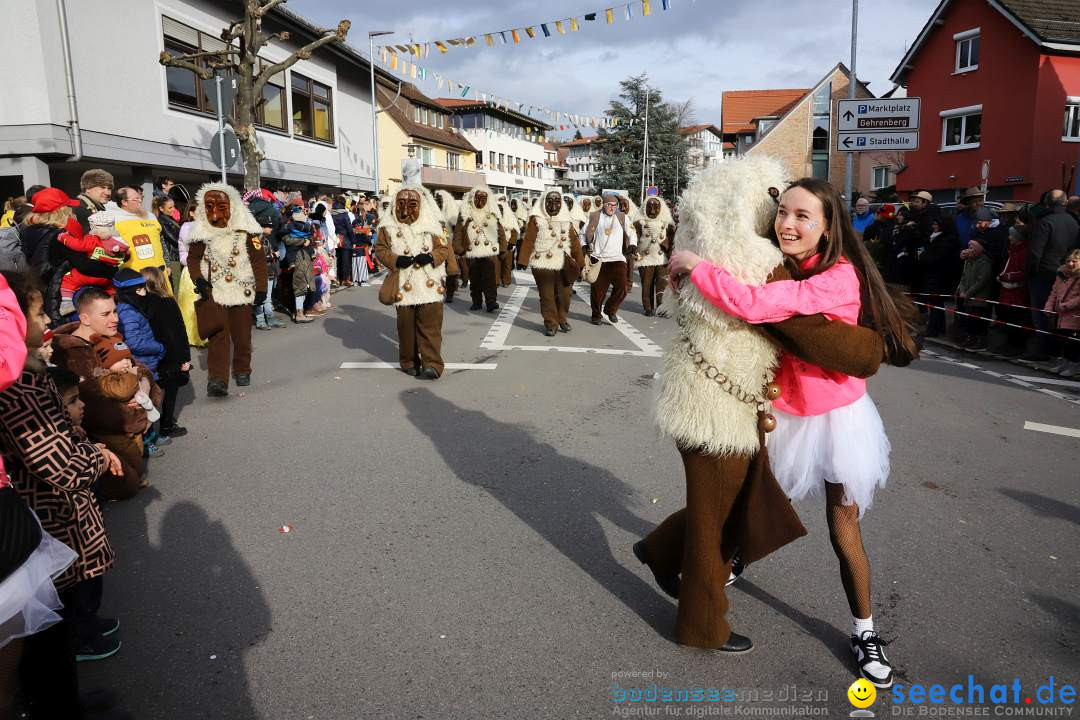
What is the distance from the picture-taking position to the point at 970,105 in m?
28.8

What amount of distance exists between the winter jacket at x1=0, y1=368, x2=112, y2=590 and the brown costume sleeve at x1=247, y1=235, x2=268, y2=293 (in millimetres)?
5495

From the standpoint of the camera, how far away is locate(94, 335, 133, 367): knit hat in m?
4.63

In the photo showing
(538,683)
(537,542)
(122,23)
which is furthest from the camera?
(122,23)

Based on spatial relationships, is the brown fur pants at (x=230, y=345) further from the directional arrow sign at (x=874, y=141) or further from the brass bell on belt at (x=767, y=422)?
the directional arrow sign at (x=874, y=141)

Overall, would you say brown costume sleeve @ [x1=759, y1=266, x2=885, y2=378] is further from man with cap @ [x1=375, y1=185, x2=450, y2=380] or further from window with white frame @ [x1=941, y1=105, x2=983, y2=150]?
window with white frame @ [x1=941, y1=105, x2=983, y2=150]

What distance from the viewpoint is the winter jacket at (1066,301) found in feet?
28.4

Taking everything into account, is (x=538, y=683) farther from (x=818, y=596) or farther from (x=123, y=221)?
(x=123, y=221)

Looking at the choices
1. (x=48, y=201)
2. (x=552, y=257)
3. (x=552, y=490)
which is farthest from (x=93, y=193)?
(x=552, y=257)

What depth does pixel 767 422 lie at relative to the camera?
9.46 ft

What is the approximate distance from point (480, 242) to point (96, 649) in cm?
1137

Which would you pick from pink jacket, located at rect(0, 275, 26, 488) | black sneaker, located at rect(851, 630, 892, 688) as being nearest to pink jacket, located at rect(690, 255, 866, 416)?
black sneaker, located at rect(851, 630, 892, 688)

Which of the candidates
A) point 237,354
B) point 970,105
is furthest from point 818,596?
point 970,105

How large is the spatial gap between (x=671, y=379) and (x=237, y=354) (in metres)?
6.17

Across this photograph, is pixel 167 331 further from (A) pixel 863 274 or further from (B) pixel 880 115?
(B) pixel 880 115
